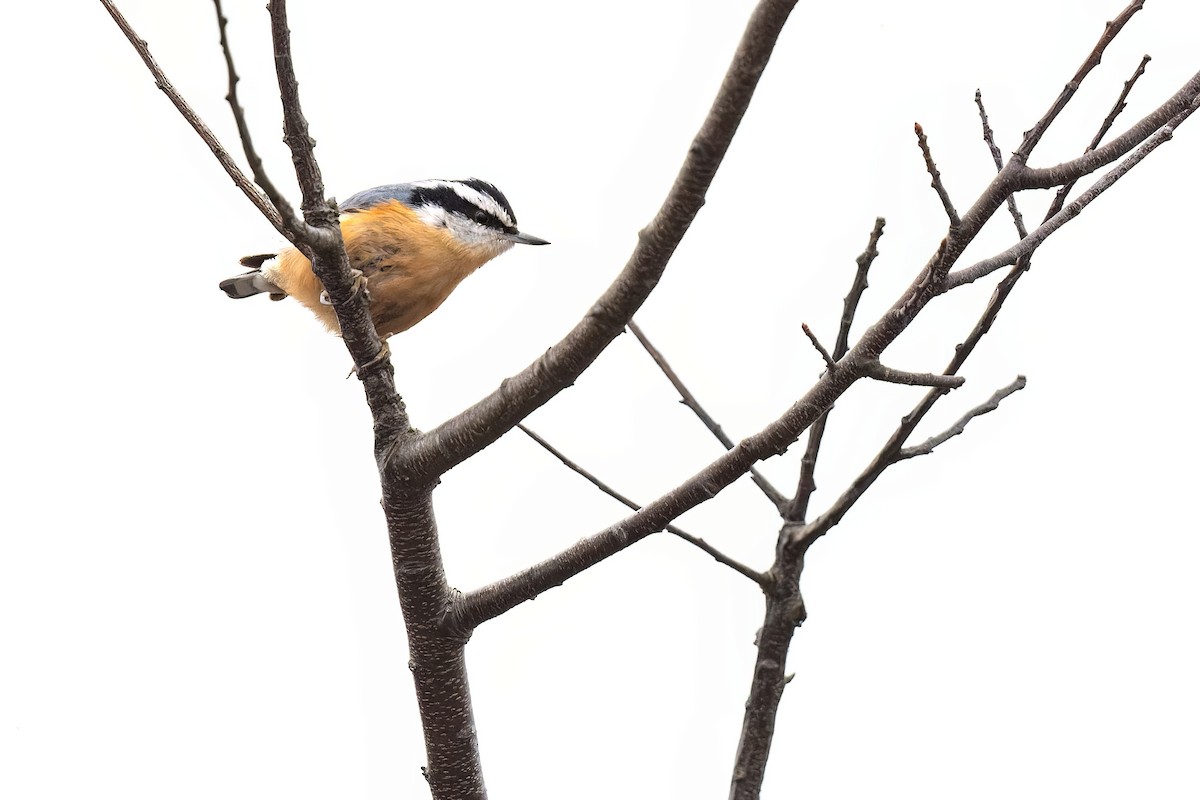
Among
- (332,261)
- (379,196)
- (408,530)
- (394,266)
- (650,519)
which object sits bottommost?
(650,519)

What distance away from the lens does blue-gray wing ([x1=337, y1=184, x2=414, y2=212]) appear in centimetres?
186

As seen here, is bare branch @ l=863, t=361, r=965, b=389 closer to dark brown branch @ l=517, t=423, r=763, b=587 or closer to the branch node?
the branch node

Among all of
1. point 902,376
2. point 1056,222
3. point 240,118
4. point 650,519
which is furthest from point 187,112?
point 1056,222

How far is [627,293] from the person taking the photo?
106 cm

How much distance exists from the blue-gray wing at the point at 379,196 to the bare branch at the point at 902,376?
97 cm

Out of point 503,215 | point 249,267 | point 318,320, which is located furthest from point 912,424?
point 249,267

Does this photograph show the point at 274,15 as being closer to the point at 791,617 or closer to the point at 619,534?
the point at 619,534

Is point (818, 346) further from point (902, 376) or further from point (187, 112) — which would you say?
point (187, 112)

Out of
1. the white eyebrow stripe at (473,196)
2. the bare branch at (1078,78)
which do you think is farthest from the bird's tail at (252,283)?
the bare branch at (1078,78)

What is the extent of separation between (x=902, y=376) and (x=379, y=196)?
104cm

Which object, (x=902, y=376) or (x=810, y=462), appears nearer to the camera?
(x=902, y=376)

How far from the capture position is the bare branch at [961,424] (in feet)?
4.76

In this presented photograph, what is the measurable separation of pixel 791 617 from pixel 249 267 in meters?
1.21

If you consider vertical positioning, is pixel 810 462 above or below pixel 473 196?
below
